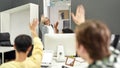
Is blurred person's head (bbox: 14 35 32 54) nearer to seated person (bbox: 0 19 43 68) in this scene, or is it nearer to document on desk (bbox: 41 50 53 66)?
seated person (bbox: 0 19 43 68)

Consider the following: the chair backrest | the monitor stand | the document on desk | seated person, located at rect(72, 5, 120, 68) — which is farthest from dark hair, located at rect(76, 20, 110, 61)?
the chair backrest

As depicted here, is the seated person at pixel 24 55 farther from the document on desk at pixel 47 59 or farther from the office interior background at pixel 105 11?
the office interior background at pixel 105 11

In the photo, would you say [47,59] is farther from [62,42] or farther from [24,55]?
[24,55]

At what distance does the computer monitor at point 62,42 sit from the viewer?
353cm

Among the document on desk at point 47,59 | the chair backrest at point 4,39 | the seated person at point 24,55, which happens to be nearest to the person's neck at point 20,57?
the seated person at point 24,55

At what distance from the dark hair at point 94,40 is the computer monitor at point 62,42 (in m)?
2.32

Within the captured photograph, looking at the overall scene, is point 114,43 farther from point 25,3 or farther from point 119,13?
point 25,3

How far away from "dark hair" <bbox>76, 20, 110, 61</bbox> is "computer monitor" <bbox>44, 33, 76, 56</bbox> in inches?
91.5

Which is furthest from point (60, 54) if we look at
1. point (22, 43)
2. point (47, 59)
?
point (22, 43)

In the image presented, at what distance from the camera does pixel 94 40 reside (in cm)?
118

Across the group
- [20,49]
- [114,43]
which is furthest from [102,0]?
[20,49]

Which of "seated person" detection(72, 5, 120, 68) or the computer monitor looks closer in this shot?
"seated person" detection(72, 5, 120, 68)

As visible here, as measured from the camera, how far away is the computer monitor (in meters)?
3.53

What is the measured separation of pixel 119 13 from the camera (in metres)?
6.02
